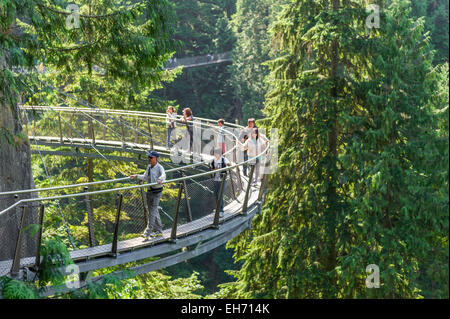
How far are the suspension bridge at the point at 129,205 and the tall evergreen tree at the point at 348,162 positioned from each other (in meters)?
1.49

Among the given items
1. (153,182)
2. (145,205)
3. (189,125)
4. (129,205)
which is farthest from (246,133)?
(129,205)

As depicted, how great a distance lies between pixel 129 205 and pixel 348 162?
5.86 m

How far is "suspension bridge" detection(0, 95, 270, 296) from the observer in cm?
786

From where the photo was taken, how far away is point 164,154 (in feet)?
52.6

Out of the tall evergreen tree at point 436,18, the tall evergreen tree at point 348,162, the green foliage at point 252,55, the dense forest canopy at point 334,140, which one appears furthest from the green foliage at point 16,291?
the tall evergreen tree at point 436,18

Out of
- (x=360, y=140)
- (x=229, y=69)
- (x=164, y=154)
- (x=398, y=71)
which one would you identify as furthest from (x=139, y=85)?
(x=229, y=69)

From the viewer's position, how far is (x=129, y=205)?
8.81m

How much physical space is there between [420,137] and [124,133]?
332 inches

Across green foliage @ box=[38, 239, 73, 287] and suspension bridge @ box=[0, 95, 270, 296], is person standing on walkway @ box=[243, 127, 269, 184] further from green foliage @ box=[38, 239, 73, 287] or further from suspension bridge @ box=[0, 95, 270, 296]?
green foliage @ box=[38, 239, 73, 287]

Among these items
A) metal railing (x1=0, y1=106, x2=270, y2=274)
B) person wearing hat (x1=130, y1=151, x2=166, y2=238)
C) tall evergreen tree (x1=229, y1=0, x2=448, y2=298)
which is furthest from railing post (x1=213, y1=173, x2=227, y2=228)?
tall evergreen tree (x1=229, y1=0, x2=448, y2=298)

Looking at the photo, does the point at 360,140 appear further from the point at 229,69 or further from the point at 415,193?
the point at 229,69

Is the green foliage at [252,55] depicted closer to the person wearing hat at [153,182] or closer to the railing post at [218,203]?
the railing post at [218,203]

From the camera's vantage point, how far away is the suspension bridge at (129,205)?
25.8 ft

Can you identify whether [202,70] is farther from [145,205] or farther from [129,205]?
[129,205]
